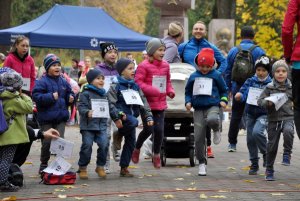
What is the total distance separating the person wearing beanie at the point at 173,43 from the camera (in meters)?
14.8

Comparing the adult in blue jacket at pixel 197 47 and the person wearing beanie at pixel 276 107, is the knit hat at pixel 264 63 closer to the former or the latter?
the person wearing beanie at pixel 276 107

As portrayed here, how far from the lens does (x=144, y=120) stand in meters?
12.9

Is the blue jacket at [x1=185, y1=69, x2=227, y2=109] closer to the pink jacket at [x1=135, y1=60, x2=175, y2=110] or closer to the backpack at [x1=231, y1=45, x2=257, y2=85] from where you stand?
the pink jacket at [x1=135, y1=60, x2=175, y2=110]

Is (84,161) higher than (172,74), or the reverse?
(172,74)

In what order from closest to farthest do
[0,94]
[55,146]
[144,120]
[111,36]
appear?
[0,94], [55,146], [144,120], [111,36]

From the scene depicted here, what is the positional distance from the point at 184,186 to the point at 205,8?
A: 170 ft

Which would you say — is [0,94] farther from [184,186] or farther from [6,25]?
[6,25]

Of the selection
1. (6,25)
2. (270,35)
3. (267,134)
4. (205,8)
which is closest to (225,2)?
(6,25)

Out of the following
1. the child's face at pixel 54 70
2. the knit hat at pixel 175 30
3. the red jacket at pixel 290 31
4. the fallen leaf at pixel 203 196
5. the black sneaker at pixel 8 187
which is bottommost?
the black sneaker at pixel 8 187

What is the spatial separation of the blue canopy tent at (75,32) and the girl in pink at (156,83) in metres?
11.8

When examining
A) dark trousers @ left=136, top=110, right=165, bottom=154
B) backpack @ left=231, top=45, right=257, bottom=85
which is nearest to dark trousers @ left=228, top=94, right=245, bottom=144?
backpack @ left=231, top=45, right=257, bottom=85

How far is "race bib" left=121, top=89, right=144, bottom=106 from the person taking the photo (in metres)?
12.3

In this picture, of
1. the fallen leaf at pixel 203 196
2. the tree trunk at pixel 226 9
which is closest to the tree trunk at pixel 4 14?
the tree trunk at pixel 226 9

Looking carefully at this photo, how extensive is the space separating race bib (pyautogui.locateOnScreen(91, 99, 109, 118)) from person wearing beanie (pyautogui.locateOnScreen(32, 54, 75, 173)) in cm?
68
